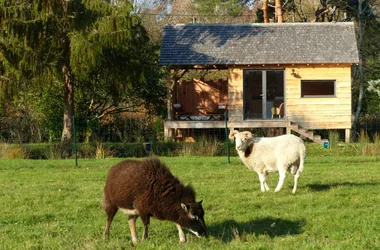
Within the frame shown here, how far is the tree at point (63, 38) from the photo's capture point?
85.6ft

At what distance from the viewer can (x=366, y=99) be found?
3650 centimetres

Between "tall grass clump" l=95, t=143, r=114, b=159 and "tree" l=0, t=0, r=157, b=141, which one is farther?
"tree" l=0, t=0, r=157, b=141

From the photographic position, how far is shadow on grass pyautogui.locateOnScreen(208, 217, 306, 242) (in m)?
9.94

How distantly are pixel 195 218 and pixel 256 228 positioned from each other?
1575mm

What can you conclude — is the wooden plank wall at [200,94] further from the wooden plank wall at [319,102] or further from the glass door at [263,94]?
the wooden plank wall at [319,102]

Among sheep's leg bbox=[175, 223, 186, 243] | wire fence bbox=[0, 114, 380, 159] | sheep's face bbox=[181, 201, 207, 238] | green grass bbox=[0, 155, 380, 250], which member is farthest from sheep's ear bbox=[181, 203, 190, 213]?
wire fence bbox=[0, 114, 380, 159]

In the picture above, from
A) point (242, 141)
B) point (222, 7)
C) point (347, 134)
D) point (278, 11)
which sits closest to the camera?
point (242, 141)

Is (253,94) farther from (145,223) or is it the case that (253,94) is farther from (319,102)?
(145,223)

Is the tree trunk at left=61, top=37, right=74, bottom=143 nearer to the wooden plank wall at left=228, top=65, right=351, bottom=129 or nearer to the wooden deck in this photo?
the wooden deck

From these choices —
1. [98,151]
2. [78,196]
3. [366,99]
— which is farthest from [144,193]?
[366,99]

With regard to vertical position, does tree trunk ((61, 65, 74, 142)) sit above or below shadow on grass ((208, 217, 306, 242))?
above

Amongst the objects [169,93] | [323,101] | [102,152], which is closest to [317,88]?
[323,101]

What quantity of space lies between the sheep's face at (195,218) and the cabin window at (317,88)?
2259 cm

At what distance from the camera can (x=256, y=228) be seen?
34.2 ft
